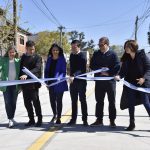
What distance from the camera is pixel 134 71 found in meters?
8.80

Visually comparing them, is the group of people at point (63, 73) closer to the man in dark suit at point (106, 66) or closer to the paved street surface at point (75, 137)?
the man in dark suit at point (106, 66)

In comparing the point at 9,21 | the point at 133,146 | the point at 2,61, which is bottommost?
the point at 133,146

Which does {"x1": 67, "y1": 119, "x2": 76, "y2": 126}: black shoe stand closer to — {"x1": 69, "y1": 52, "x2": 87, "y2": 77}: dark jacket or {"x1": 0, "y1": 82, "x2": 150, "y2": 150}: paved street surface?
{"x1": 0, "y1": 82, "x2": 150, "y2": 150}: paved street surface

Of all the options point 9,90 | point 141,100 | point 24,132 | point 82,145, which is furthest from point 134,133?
point 9,90

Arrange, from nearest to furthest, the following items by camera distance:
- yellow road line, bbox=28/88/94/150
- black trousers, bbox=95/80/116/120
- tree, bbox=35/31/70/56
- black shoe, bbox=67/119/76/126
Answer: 1. yellow road line, bbox=28/88/94/150
2. black trousers, bbox=95/80/116/120
3. black shoe, bbox=67/119/76/126
4. tree, bbox=35/31/70/56

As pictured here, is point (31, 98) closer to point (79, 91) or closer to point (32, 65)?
point (32, 65)

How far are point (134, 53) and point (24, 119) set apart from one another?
344cm

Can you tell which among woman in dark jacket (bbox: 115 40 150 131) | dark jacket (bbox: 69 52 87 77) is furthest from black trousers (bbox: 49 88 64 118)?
woman in dark jacket (bbox: 115 40 150 131)

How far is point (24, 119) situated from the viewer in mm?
10617

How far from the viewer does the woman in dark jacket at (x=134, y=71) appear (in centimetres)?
865

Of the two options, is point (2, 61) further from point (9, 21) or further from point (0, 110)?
point (9, 21)

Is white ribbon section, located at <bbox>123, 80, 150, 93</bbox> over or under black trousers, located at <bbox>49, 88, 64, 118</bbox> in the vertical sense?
over

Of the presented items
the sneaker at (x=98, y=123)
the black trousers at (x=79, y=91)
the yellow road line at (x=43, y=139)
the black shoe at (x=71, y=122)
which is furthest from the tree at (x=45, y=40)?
the yellow road line at (x=43, y=139)

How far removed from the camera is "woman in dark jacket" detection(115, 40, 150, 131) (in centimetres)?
865
